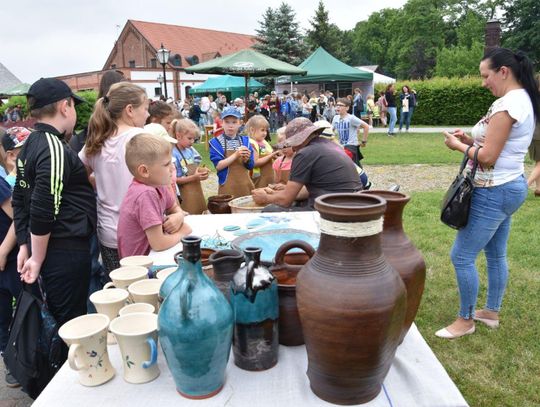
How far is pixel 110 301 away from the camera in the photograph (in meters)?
1.52

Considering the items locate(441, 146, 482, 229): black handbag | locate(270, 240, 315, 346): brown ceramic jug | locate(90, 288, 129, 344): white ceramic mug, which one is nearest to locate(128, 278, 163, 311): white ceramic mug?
locate(90, 288, 129, 344): white ceramic mug

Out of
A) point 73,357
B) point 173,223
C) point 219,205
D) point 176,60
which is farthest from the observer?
point 176,60

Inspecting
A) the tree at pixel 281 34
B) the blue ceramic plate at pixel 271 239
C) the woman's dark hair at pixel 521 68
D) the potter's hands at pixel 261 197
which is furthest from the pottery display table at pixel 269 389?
the tree at pixel 281 34

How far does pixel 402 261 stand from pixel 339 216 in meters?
0.41

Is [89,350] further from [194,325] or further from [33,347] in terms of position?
[33,347]

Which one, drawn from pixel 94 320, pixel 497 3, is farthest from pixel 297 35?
pixel 94 320

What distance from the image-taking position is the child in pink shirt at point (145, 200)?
88.4 inches

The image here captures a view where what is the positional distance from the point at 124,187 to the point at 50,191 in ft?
2.00

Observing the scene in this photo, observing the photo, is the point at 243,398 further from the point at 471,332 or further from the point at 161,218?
the point at 471,332

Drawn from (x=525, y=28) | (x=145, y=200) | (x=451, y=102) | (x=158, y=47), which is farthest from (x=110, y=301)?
(x=158, y=47)

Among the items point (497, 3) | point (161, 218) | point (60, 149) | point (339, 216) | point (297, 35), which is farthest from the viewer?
point (497, 3)

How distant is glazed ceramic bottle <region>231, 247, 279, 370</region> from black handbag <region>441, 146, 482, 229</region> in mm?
1782

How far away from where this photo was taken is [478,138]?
9.00ft

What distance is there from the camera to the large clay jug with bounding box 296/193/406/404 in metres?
1.12
